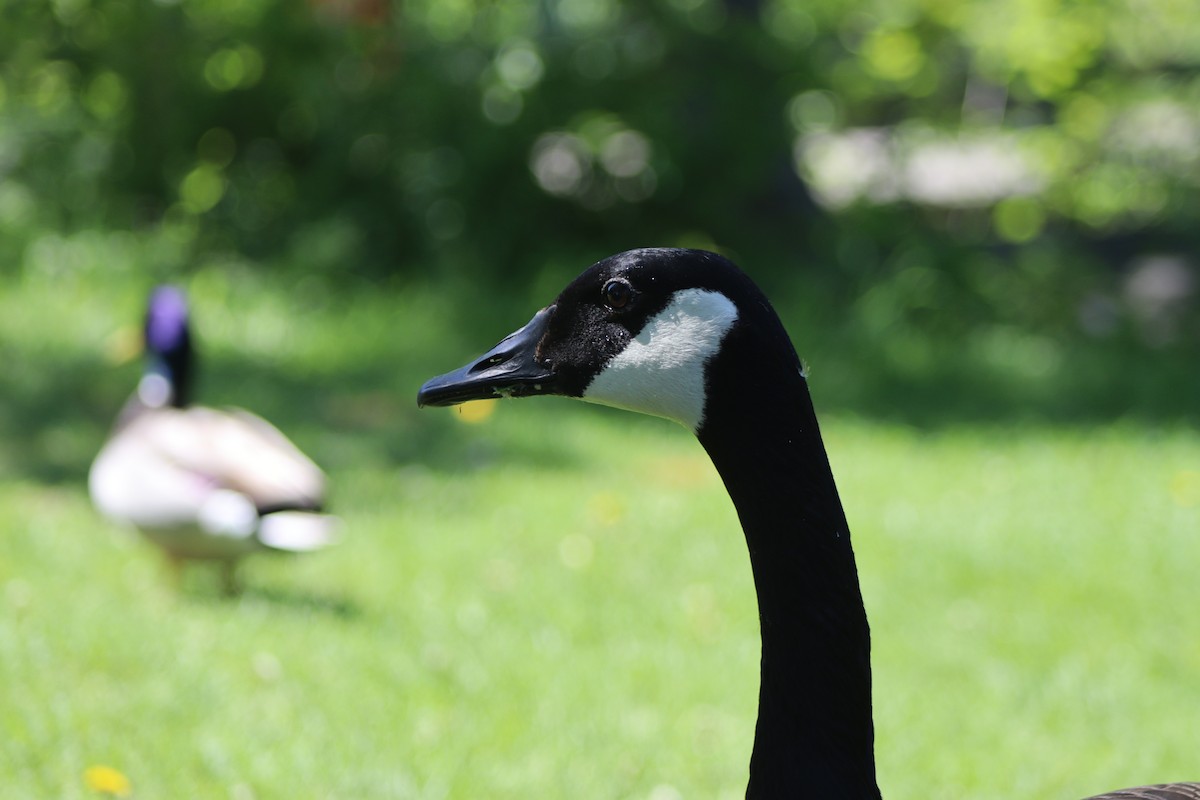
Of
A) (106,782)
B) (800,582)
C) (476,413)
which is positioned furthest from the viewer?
(476,413)

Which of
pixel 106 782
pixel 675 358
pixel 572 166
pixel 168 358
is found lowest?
pixel 106 782

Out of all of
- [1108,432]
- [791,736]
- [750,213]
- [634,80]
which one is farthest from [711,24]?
[791,736]

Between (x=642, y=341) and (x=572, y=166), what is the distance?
6750mm

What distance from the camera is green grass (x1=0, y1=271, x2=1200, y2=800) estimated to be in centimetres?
345

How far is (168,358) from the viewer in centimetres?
489

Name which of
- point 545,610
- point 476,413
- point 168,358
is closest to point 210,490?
point 168,358

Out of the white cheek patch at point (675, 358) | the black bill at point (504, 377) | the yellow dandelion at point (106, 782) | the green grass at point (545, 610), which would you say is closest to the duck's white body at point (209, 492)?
the green grass at point (545, 610)

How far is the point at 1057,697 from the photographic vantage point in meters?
4.08

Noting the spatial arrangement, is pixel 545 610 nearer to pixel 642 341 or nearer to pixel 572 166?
pixel 642 341

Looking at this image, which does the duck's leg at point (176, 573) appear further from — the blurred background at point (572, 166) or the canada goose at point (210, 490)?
the blurred background at point (572, 166)

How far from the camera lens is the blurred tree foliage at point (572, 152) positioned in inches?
327

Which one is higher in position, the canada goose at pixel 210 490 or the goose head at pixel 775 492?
the goose head at pixel 775 492

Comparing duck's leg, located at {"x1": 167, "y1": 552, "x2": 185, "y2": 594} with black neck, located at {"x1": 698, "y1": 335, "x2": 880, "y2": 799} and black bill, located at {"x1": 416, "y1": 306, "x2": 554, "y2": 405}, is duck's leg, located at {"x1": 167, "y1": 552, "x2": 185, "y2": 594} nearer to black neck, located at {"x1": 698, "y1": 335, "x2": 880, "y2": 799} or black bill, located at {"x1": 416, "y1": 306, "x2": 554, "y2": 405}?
black bill, located at {"x1": 416, "y1": 306, "x2": 554, "y2": 405}

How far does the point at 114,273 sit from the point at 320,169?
56.0 inches
